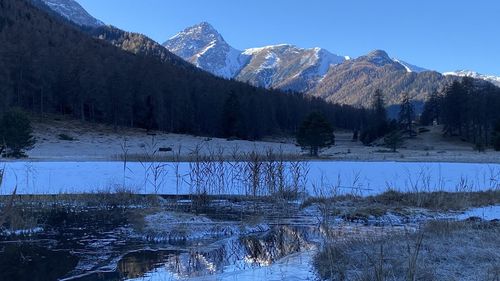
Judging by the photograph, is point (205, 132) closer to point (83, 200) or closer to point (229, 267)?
point (83, 200)

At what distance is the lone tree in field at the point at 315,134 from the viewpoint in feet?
172

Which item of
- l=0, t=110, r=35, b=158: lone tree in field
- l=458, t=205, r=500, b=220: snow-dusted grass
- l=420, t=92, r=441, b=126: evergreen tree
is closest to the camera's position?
l=458, t=205, r=500, b=220: snow-dusted grass

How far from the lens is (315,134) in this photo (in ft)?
172

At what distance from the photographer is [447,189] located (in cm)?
2492

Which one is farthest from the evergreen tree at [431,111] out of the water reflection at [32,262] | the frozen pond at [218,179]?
the water reflection at [32,262]

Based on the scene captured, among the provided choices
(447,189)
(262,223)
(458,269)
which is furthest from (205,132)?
(458,269)

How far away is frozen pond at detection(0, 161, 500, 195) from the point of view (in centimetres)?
2302

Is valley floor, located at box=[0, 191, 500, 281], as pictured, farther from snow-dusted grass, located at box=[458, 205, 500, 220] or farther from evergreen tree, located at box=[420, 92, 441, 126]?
evergreen tree, located at box=[420, 92, 441, 126]

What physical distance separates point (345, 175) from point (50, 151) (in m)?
31.0

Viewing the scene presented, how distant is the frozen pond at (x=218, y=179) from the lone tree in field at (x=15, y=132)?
8301mm

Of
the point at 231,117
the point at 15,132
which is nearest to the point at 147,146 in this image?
the point at 15,132

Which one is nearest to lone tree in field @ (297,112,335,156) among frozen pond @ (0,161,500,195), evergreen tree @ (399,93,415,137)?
frozen pond @ (0,161,500,195)

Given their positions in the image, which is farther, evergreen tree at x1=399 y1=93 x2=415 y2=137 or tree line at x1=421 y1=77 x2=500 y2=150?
evergreen tree at x1=399 y1=93 x2=415 y2=137

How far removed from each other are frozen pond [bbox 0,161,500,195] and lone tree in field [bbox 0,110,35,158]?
8.30m
